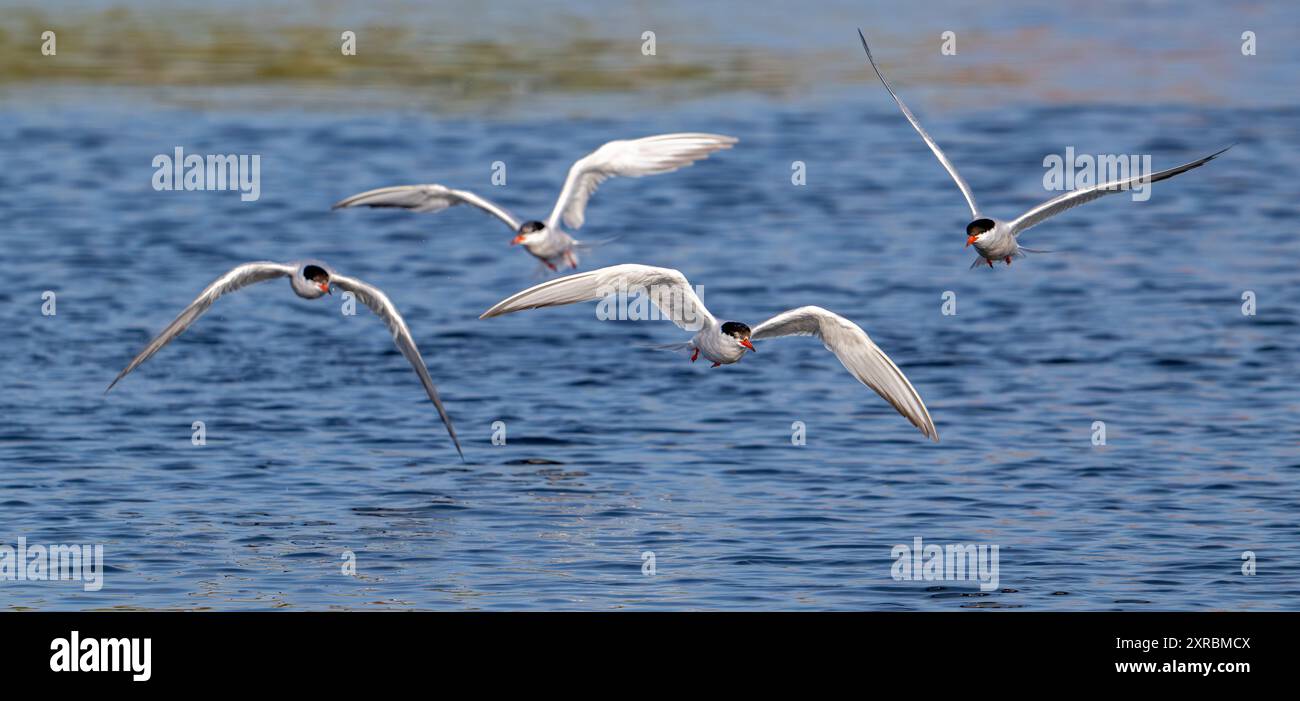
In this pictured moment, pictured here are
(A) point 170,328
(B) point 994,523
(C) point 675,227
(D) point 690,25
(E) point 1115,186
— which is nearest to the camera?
(E) point 1115,186

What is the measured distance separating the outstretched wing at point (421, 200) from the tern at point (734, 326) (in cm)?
297

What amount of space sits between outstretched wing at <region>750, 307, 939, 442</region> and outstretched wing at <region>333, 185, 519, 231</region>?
11.8 ft

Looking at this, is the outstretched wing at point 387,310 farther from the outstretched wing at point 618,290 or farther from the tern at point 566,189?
the tern at point 566,189

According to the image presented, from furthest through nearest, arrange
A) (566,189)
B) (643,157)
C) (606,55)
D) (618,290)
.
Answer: (606,55)
(566,189)
(643,157)
(618,290)

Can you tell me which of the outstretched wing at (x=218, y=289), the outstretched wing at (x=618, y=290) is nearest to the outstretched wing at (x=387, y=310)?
the outstretched wing at (x=218, y=289)

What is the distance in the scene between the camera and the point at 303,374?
68.3ft

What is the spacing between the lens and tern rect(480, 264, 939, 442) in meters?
13.3

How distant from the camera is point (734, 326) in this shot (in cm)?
1359

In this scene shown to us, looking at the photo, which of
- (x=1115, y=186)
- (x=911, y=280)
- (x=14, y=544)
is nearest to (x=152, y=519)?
(x=14, y=544)

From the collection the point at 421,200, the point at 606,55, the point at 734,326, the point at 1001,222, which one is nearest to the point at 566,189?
the point at 421,200

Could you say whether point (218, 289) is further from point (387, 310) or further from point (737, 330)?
point (737, 330)

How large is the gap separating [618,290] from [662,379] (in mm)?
7008

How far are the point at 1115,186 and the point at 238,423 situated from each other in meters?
8.82

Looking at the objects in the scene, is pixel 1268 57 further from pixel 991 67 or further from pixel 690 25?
pixel 690 25
